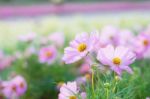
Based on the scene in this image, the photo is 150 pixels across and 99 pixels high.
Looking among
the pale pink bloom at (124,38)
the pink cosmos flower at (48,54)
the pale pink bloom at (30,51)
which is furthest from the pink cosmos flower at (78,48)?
the pale pink bloom at (30,51)

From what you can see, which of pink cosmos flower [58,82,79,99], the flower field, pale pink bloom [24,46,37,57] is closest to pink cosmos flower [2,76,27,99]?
the flower field

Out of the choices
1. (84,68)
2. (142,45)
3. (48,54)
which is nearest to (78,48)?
(142,45)

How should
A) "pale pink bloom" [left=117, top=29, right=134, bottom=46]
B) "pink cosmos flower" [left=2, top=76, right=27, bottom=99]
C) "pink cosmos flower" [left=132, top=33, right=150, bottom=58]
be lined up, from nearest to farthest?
"pink cosmos flower" [left=132, top=33, right=150, bottom=58], "pink cosmos flower" [left=2, top=76, right=27, bottom=99], "pale pink bloom" [left=117, top=29, right=134, bottom=46]

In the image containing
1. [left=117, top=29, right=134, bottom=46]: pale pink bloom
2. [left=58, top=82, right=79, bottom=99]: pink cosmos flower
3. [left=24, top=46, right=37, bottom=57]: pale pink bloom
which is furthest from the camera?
[left=24, top=46, right=37, bottom=57]: pale pink bloom

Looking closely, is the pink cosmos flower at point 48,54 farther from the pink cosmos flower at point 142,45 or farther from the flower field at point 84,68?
the pink cosmos flower at point 142,45

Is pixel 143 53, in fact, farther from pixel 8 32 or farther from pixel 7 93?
pixel 8 32

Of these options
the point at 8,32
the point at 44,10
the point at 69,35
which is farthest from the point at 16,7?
the point at 69,35

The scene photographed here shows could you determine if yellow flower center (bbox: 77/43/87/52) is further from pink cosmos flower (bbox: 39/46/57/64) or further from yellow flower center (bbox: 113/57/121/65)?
pink cosmos flower (bbox: 39/46/57/64)
